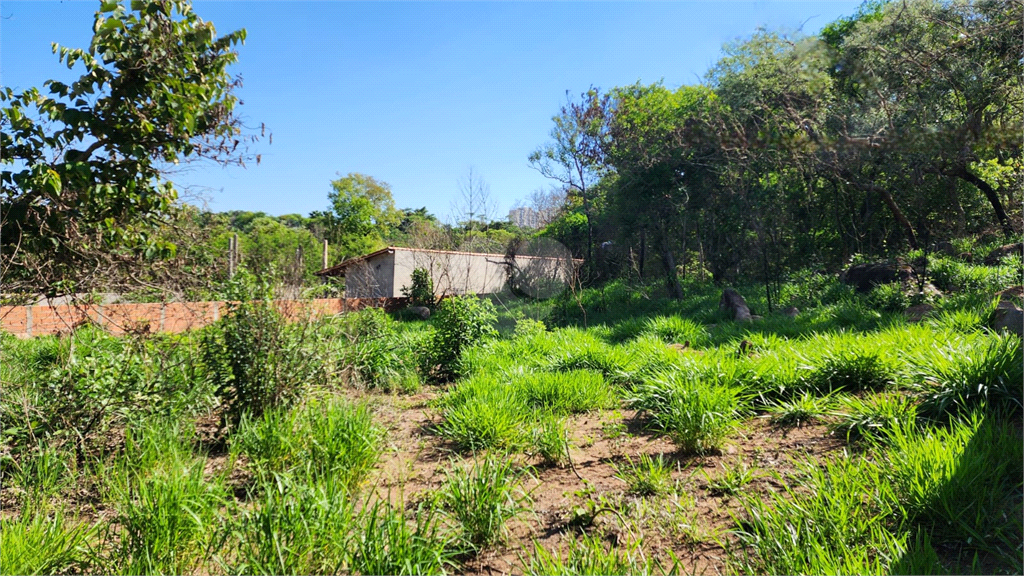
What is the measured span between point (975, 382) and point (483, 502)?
8.81 ft

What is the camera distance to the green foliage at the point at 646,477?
8.02 ft

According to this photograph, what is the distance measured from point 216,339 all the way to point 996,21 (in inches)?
458

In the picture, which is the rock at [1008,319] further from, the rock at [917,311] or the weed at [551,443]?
the weed at [551,443]

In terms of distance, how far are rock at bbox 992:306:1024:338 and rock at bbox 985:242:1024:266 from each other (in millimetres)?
4698

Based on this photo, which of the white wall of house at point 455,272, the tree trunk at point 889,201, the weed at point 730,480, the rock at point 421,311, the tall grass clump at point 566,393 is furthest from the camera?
the white wall of house at point 455,272

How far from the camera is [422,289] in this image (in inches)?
599

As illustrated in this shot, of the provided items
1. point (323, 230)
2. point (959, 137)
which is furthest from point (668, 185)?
point (323, 230)

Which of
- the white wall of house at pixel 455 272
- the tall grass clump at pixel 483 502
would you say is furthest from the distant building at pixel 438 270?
the tall grass clump at pixel 483 502

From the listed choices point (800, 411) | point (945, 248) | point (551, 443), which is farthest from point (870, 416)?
point (945, 248)

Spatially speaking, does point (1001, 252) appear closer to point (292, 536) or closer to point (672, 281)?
point (672, 281)

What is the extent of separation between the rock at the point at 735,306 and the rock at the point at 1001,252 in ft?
11.9

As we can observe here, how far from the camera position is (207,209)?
3.57m

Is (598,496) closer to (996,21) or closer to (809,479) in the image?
(809,479)

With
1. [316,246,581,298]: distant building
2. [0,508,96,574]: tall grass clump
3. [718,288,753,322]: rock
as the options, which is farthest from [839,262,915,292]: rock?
[0,508,96,574]: tall grass clump
